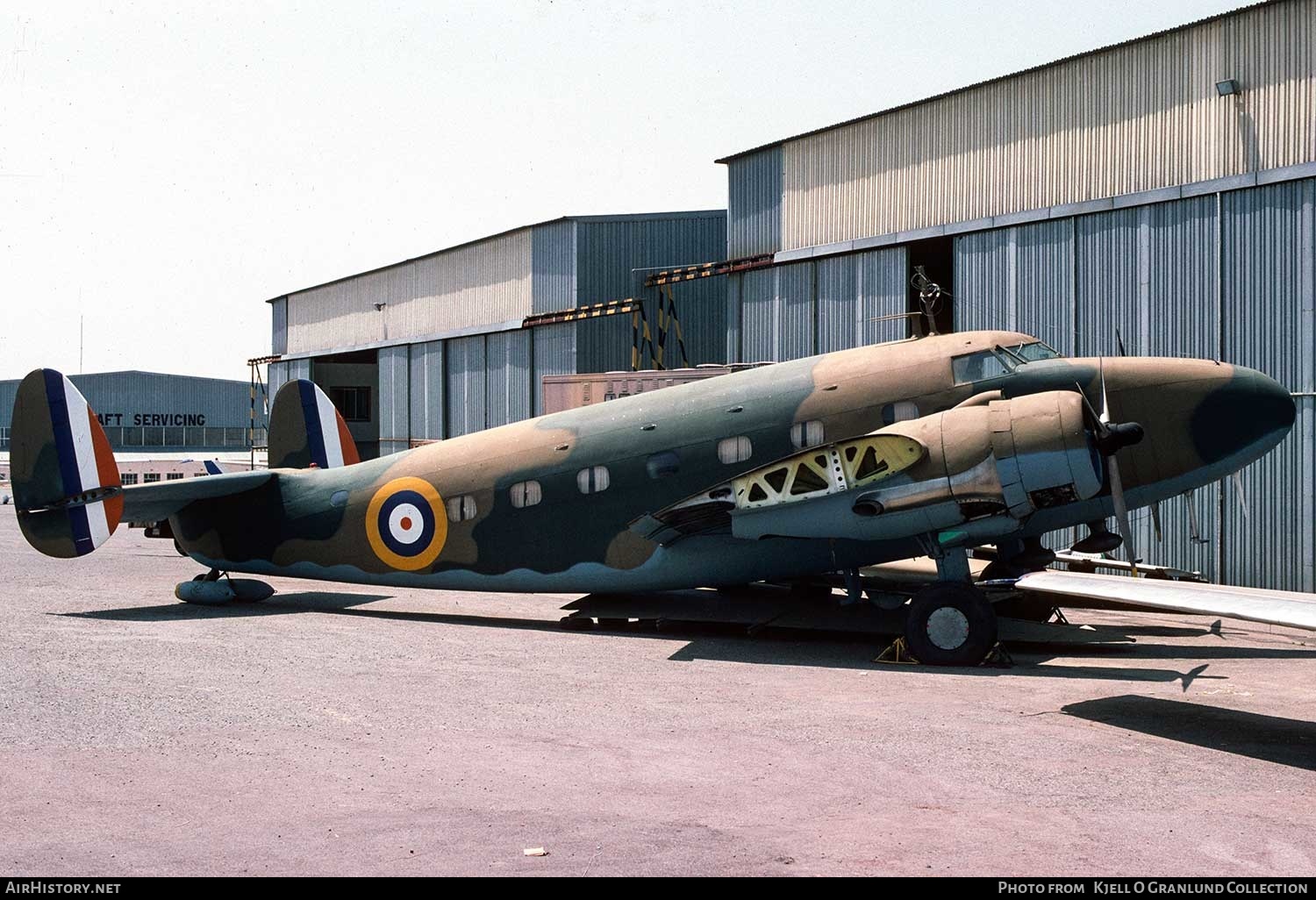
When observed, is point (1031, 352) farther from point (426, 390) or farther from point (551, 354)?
point (426, 390)

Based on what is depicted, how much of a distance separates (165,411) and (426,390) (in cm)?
7941

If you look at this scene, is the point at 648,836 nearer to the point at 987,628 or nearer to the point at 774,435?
the point at 987,628

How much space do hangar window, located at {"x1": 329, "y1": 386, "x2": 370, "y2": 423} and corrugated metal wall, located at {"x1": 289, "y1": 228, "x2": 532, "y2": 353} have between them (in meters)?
4.91

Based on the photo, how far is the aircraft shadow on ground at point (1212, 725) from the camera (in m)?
12.0

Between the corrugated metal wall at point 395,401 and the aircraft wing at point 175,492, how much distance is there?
3086 centimetres

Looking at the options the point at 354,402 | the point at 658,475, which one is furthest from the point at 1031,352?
the point at 354,402

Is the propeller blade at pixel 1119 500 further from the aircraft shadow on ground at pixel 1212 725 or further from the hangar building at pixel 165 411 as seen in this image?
the hangar building at pixel 165 411

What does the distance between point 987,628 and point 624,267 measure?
31.3 metres

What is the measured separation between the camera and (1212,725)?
518 inches

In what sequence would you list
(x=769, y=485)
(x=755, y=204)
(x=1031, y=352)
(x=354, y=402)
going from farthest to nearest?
(x=354, y=402) → (x=755, y=204) → (x=1031, y=352) → (x=769, y=485)

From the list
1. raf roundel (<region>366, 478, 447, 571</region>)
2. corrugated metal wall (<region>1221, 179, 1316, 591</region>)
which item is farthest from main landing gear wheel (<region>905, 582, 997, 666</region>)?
corrugated metal wall (<region>1221, 179, 1316, 591</region>)

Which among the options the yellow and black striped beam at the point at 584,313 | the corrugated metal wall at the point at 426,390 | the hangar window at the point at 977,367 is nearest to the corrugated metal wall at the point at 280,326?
the corrugated metal wall at the point at 426,390

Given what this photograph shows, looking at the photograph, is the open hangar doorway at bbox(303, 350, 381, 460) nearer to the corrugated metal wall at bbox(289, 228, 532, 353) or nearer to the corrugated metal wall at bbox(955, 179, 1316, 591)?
the corrugated metal wall at bbox(289, 228, 532, 353)

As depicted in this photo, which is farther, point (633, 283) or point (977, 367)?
point (633, 283)
